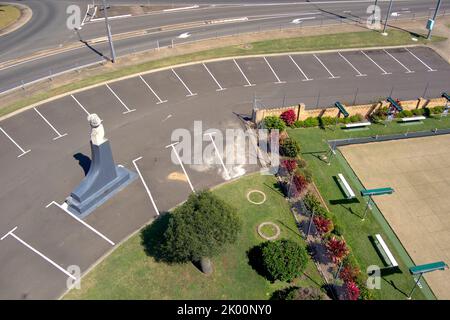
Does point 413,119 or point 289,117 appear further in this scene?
point 413,119

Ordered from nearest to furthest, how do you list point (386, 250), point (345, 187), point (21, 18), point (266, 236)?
point (386, 250) → point (266, 236) → point (345, 187) → point (21, 18)

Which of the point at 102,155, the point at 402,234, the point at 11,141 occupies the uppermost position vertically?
the point at 102,155

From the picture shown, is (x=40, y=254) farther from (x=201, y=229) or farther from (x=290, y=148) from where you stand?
(x=290, y=148)

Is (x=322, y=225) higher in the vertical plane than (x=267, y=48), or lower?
lower

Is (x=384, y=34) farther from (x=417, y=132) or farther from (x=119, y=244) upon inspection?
(x=119, y=244)

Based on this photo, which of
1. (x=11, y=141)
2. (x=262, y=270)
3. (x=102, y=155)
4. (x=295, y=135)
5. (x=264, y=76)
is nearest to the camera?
(x=262, y=270)

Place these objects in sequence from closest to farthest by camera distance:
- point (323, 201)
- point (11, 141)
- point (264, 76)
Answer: point (323, 201), point (11, 141), point (264, 76)

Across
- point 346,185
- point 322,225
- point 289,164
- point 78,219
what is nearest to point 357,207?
point 346,185
